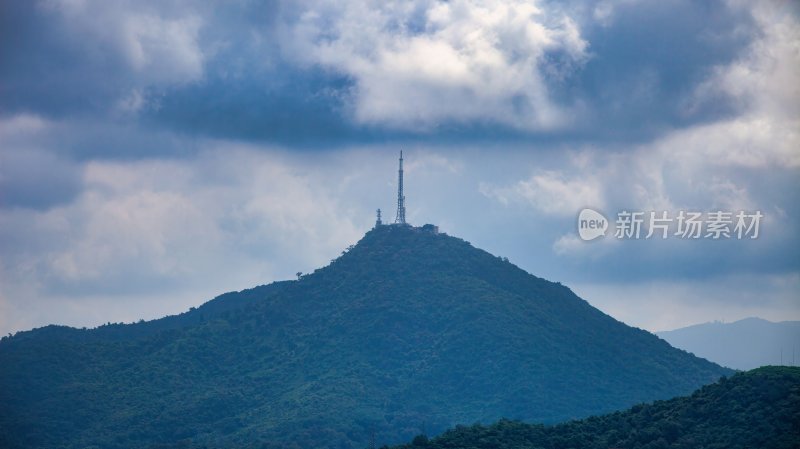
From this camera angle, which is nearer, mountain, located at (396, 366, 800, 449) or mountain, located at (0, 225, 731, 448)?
mountain, located at (396, 366, 800, 449)

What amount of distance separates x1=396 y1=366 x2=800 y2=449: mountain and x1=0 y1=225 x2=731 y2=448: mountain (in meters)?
51.7

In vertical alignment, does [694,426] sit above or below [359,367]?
below

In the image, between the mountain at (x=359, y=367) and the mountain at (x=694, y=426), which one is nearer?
the mountain at (x=694, y=426)

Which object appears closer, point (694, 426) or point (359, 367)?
point (694, 426)

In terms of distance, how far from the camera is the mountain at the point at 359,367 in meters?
166

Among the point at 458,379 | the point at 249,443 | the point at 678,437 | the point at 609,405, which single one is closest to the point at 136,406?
the point at 249,443

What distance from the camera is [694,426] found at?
9856 cm

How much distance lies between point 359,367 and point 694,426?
283 feet

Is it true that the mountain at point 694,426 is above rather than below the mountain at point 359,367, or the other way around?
below

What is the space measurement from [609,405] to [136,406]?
54737 millimetres

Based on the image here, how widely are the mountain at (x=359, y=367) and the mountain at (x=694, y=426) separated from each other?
51.7 meters

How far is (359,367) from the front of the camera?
18125 centimetres

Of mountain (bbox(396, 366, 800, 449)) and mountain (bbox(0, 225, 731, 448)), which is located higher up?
mountain (bbox(0, 225, 731, 448))

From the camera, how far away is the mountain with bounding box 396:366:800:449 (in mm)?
93875
